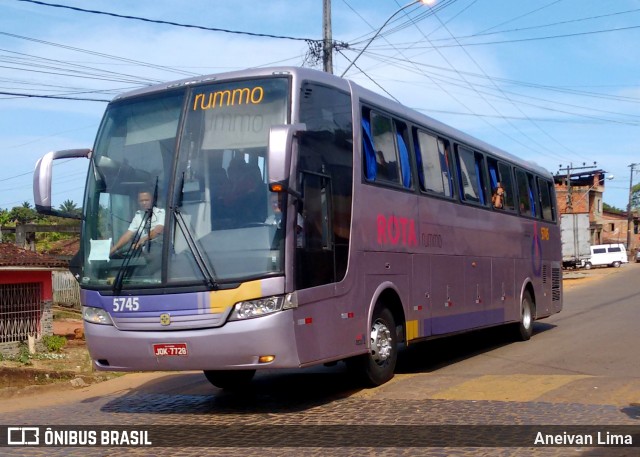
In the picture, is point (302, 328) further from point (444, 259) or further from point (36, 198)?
point (444, 259)

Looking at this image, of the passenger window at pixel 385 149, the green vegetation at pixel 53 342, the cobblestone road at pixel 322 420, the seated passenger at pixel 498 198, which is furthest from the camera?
the green vegetation at pixel 53 342

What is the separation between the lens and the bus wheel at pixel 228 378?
10422mm

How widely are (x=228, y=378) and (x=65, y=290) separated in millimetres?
30715

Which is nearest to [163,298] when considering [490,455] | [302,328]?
[302,328]

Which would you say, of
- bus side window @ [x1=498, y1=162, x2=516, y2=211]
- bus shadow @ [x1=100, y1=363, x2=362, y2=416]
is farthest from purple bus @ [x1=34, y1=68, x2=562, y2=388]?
bus side window @ [x1=498, y1=162, x2=516, y2=211]

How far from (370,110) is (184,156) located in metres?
2.92

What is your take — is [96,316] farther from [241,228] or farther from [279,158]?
[279,158]

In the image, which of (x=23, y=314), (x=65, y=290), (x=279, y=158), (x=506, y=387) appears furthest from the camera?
(x=65, y=290)

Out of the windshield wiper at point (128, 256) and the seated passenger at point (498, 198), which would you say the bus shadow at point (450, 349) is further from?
the windshield wiper at point (128, 256)

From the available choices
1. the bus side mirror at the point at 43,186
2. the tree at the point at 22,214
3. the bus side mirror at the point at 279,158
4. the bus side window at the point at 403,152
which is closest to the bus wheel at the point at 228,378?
the bus side mirror at the point at 43,186

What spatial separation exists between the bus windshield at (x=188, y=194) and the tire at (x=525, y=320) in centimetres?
940

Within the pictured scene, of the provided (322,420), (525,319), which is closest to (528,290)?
(525,319)

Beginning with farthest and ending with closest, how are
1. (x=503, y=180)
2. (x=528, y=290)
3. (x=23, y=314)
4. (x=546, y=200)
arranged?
1. (x=23, y=314)
2. (x=546, y=200)
3. (x=528, y=290)
4. (x=503, y=180)

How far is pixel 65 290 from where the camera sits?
3900 cm
